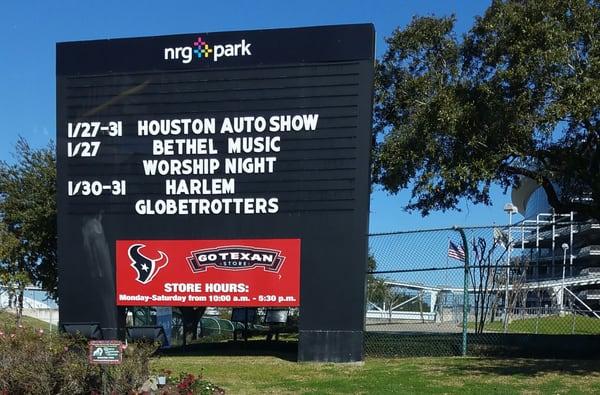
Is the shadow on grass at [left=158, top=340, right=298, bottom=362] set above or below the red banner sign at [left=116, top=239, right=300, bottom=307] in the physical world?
below

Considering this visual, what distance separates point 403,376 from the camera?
1246 cm

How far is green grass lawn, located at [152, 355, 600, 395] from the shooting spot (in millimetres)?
11078

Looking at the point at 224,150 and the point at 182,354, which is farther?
the point at 182,354

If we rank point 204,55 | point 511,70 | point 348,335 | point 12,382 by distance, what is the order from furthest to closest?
point 204,55, point 348,335, point 511,70, point 12,382

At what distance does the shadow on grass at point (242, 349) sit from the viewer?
16875 mm

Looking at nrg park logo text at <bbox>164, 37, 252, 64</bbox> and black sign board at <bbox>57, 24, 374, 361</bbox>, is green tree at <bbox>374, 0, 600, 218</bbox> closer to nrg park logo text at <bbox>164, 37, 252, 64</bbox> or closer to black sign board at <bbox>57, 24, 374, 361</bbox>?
black sign board at <bbox>57, 24, 374, 361</bbox>

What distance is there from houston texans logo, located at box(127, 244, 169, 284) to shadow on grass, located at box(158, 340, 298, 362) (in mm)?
1930

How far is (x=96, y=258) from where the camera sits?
15.6 metres

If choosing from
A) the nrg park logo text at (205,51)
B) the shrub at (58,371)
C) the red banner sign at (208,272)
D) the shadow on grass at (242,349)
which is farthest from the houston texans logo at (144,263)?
the shrub at (58,371)

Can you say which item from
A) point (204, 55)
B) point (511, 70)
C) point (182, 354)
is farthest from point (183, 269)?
point (511, 70)

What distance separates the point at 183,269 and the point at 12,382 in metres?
6.25

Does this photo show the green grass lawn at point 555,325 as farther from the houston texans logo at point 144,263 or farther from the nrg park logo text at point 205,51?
the nrg park logo text at point 205,51

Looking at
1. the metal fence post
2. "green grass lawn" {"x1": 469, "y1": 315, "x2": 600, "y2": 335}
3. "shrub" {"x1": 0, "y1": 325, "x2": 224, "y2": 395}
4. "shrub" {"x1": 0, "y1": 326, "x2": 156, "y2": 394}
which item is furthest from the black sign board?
"shrub" {"x1": 0, "y1": 326, "x2": 156, "y2": 394}

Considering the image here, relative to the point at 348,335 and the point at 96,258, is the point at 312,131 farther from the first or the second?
the point at 96,258
